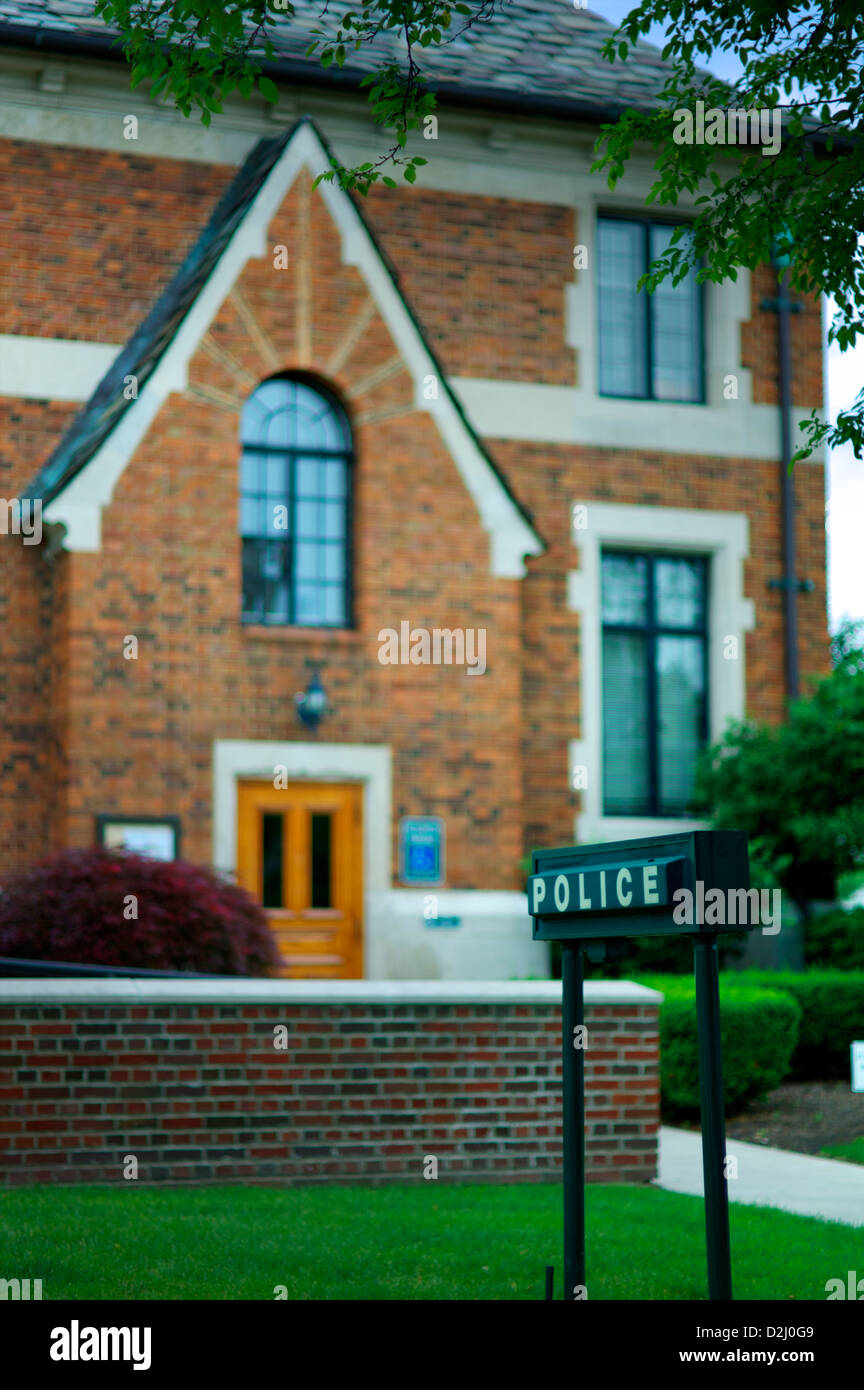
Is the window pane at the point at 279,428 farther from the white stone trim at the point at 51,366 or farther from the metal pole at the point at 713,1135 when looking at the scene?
the metal pole at the point at 713,1135

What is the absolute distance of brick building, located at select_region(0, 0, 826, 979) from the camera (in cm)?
1543

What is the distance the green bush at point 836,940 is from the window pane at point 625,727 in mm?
2118

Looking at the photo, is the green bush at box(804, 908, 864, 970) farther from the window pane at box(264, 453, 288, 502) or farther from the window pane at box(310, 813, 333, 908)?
the window pane at box(264, 453, 288, 502)

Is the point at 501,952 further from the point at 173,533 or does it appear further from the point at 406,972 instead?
the point at 173,533

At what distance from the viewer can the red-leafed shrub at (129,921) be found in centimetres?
1085

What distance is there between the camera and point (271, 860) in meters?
15.9

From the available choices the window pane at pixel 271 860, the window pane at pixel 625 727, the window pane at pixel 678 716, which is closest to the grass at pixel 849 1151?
the window pane at pixel 271 860

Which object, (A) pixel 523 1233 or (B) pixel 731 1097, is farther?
(B) pixel 731 1097

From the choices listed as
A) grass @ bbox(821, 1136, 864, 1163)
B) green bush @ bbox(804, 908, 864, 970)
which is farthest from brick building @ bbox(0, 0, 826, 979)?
grass @ bbox(821, 1136, 864, 1163)

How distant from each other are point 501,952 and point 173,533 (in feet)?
16.1

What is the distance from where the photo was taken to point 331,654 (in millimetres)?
Answer: 16016

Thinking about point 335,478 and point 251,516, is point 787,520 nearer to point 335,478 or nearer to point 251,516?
point 335,478

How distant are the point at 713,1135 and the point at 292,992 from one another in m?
4.70
